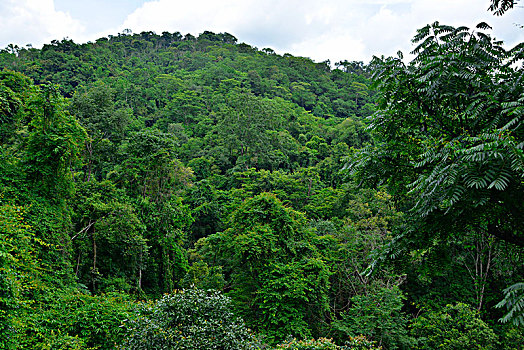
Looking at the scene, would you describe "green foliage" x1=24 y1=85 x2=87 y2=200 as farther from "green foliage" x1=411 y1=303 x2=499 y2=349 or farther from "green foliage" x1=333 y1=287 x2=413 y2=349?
"green foliage" x1=411 y1=303 x2=499 y2=349

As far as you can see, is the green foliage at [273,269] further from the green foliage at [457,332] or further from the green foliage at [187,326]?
the green foliage at [457,332]

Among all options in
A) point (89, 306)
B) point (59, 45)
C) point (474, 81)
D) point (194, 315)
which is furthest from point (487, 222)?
point (59, 45)

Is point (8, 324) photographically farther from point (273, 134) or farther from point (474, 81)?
point (273, 134)

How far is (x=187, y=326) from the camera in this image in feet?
20.4

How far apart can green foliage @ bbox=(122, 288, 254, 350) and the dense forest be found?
37mm

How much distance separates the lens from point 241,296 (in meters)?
11.0

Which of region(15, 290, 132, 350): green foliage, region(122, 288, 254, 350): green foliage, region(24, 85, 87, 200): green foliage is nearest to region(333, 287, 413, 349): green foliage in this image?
region(122, 288, 254, 350): green foliage

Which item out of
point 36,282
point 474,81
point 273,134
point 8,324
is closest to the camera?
point 474,81

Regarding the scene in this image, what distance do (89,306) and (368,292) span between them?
9635 mm

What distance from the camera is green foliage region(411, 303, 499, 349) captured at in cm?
960

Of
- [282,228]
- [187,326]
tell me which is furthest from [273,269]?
[187,326]

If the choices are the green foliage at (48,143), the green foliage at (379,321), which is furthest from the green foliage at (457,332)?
the green foliage at (48,143)

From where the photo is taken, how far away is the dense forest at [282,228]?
353 cm

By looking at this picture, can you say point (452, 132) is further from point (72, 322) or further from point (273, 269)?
point (72, 322)
